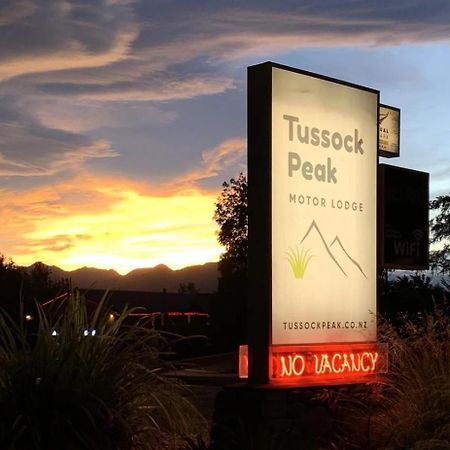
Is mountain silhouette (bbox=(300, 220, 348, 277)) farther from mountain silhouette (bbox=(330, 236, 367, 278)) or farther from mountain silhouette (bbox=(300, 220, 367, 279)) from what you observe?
mountain silhouette (bbox=(330, 236, 367, 278))

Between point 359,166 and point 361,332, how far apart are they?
2.00 meters

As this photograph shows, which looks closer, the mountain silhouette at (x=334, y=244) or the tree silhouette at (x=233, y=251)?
the mountain silhouette at (x=334, y=244)

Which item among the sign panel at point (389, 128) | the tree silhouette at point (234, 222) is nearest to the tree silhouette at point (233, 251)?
the tree silhouette at point (234, 222)

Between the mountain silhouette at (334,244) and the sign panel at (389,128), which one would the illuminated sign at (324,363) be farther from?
the sign panel at (389,128)

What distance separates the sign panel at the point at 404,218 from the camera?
1237 centimetres

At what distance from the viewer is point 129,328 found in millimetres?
8344

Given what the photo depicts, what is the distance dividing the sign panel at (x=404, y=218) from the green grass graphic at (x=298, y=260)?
1.76 metres

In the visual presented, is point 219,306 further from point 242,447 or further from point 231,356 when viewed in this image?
point 242,447

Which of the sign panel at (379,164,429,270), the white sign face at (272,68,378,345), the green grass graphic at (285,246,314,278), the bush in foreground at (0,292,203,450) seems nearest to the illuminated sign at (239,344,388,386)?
the white sign face at (272,68,378,345)

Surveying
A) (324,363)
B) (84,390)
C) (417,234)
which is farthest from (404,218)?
(84,390)

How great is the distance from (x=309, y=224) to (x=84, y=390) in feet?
13.1

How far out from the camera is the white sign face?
10328 millimetres

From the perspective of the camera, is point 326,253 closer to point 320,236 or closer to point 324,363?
point 320,236

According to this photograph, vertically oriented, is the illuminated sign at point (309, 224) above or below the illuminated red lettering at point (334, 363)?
above
